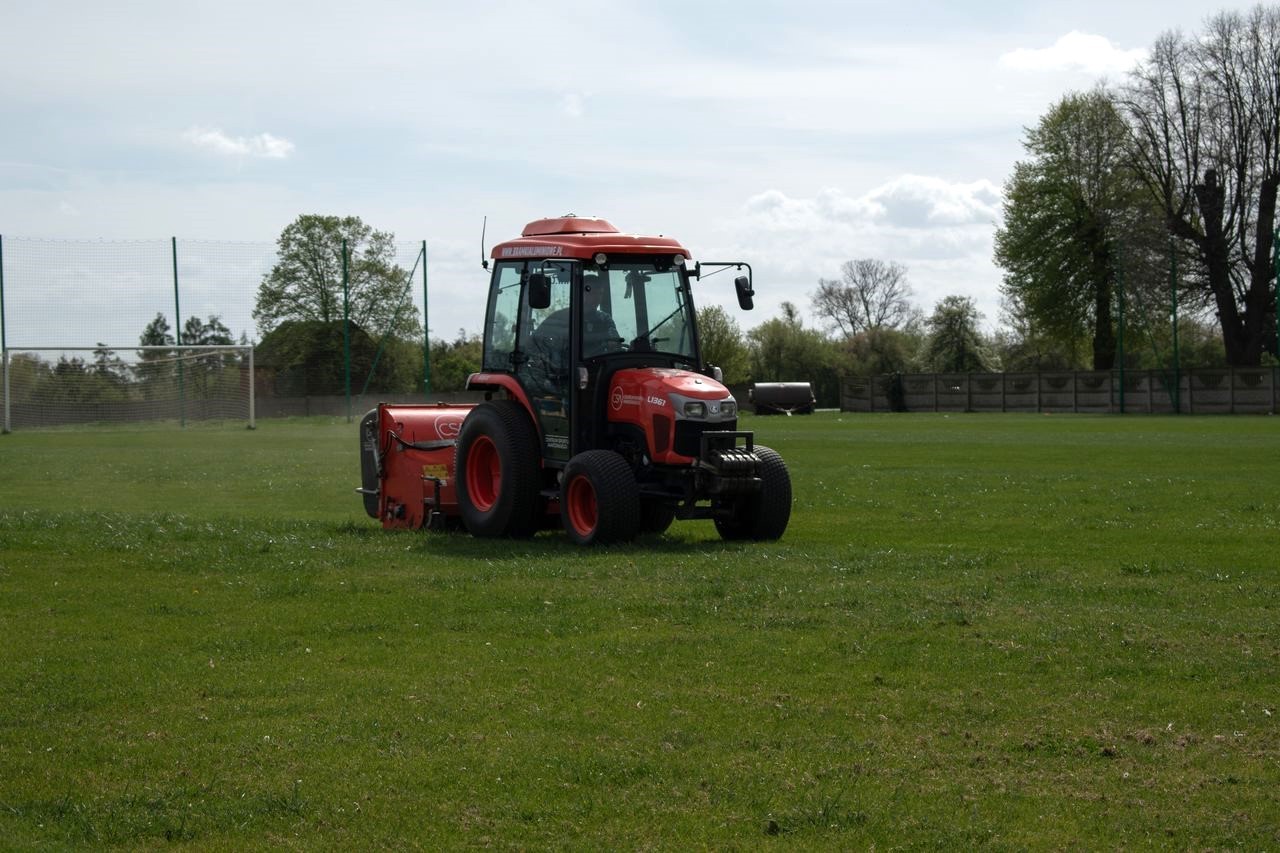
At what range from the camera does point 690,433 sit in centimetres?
1285

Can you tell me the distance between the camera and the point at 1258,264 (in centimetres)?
6066

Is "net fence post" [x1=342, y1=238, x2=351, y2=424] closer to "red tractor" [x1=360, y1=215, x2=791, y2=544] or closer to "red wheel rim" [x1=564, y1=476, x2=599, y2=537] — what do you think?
"red tractor" [x1=360, y1=215, x2=791, y2=544]

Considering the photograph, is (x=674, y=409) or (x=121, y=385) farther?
(x=121, y=385)

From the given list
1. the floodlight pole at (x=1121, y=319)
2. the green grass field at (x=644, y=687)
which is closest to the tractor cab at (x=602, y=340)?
the green grass field at (x=644, y=687)

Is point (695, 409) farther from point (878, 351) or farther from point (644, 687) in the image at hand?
point (878, 351)

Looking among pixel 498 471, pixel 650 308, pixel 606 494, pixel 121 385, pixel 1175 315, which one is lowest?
pixel 606 494

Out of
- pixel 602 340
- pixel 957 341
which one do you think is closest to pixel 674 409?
pixel 602 340

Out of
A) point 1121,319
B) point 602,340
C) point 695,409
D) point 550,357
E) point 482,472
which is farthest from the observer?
point 1121,319

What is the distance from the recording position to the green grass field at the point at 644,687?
17.4ft

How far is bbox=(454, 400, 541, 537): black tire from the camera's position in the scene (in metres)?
13.6

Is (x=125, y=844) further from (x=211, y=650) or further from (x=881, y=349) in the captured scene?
(x=881, y=349)

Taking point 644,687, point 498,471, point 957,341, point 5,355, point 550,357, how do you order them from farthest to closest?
1. point 957,341
2. point 5,355
3. point 498,471
4. point 550,357
5. point 644,687

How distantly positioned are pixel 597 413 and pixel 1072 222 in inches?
2337

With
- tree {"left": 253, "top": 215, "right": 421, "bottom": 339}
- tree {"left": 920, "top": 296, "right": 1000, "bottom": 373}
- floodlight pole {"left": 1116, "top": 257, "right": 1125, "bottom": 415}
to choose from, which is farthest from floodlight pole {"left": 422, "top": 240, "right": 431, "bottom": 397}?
tree {"left": 920, "top": 296, "right": 1000, "bottom": 373}
